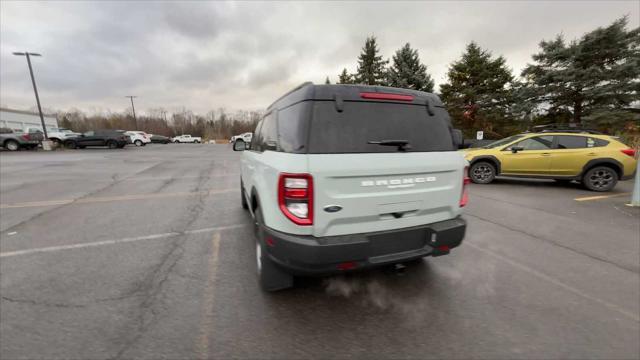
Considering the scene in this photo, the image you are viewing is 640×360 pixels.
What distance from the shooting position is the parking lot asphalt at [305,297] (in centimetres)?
206

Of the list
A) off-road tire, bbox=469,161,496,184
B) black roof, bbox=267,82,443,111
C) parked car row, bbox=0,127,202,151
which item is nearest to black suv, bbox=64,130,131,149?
parked car row, bbox=0,127,202,151

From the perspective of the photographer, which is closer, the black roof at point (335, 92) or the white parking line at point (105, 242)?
→ the black roof at point (335, 92)

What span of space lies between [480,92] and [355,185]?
26.2 metres

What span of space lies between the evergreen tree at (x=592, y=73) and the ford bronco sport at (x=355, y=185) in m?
18.6

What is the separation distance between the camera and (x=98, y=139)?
24359mm

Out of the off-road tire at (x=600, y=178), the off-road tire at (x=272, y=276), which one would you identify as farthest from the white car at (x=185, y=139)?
the off-road tire at (x=600, y=178)

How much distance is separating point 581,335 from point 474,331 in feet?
2.83

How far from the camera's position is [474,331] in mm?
2205

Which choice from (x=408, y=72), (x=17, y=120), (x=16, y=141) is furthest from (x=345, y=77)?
(x=17, y=120)

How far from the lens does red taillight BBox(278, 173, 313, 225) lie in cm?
203

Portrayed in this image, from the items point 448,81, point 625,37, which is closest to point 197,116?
point 448,81

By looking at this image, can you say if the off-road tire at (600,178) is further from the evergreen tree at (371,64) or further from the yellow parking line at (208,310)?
the evergreen tree at (371,64)

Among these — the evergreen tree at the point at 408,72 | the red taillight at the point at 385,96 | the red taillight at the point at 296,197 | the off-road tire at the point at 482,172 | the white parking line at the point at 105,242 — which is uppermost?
the evergreen tree at the point at 408,72

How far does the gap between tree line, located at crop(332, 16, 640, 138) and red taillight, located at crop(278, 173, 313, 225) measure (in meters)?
19.8
